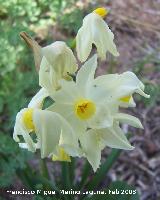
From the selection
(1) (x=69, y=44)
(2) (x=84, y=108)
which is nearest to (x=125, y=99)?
(2) (x=84, y=108)

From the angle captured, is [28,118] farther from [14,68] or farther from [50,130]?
[14,68]

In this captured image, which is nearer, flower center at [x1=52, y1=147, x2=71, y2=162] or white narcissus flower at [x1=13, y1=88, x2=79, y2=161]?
white narcissus flower at [x1=13, y1=88, x2=79, y2=161]

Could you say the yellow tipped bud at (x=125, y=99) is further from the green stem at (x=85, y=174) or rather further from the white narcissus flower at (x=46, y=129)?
the green stem at (x=85, y=174)

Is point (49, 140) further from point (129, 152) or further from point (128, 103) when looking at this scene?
point (129, 152)

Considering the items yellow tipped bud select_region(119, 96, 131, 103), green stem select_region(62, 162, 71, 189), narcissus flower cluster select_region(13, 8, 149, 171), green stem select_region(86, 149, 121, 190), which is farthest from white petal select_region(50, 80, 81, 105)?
green stem select_region(86, 149, 121, 190)

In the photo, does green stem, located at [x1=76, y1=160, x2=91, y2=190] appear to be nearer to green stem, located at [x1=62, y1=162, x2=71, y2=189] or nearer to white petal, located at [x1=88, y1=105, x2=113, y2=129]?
green stem, located at [x1=62, y1=162, x2=71, y2=189]

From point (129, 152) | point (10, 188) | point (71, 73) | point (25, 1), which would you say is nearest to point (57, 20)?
point (25, 1)

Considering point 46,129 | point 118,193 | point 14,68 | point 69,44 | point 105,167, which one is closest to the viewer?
point 46,129
